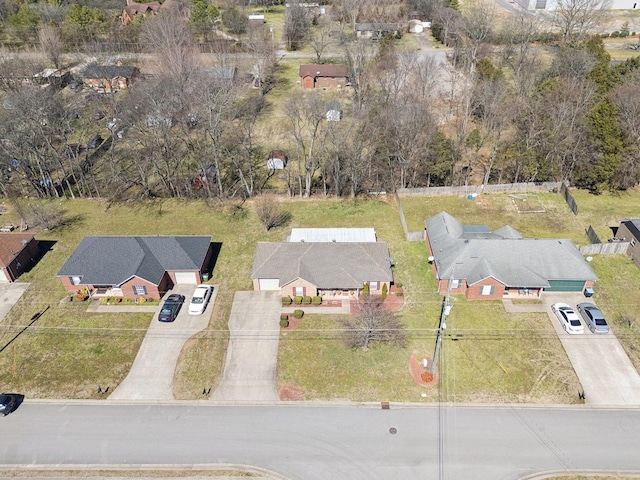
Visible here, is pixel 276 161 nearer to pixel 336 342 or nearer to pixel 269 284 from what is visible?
pixel 269 284

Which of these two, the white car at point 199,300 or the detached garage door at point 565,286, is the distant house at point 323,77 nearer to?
the white car at point 199,300

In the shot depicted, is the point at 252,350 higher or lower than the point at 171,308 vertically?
lower

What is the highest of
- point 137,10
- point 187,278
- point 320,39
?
point 137,10

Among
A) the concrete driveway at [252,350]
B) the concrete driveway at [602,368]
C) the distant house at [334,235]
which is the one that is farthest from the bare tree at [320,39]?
the concrete driveway at [602,368]

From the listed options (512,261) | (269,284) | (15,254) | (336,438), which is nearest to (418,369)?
(336,438)

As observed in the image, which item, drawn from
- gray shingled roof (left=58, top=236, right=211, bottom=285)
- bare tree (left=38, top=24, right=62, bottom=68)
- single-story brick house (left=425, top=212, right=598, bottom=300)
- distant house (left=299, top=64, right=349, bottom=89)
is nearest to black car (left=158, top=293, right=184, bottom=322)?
gray shingled roof (left=58, top=236, right=211, bottom=285)

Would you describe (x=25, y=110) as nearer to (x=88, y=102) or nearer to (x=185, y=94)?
(x=185, y=94)

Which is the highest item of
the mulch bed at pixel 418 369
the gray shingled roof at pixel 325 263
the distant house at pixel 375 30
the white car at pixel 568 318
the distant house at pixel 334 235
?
the distant house at pixel 375 30
